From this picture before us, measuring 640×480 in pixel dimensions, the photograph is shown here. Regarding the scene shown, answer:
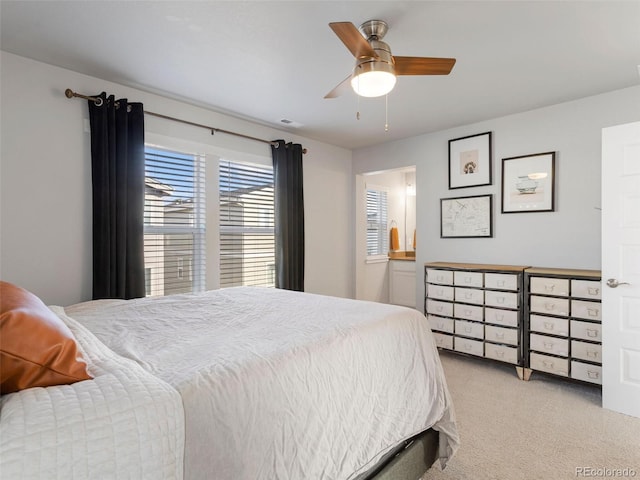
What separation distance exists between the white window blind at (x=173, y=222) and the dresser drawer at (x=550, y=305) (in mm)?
3051

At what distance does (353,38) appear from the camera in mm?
1638

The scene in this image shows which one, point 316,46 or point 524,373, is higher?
point 316,46

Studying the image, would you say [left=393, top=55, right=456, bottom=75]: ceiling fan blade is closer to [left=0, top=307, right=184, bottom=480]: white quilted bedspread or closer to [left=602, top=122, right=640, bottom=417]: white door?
[left=602, top=122, right=640, bottom=417]: white door

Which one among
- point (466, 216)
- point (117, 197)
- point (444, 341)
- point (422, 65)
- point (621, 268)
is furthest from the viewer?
point (466, 216)

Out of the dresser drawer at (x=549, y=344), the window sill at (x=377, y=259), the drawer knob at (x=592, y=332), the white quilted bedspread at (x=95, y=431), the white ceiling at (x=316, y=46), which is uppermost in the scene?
the white ceiling at (x=316, y=46)

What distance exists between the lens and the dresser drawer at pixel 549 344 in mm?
2822

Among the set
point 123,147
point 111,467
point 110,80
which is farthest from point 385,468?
point 110,80

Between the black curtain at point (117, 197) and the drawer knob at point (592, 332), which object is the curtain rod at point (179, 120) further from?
the drawer knob at point (592, 332)

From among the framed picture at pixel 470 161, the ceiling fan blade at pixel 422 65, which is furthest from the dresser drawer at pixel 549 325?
the ceiling fan blade at pixel 422 65

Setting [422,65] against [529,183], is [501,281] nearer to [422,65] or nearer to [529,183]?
[529,183]

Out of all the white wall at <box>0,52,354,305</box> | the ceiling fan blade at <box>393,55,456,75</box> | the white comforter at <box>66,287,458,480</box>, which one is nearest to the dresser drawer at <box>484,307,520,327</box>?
the white comforter at <box>66,287,458,480</box>

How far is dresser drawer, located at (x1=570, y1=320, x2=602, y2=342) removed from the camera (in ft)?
8.75

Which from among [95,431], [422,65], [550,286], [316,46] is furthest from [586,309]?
[95,431]

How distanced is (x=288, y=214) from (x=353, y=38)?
2.44 meters
